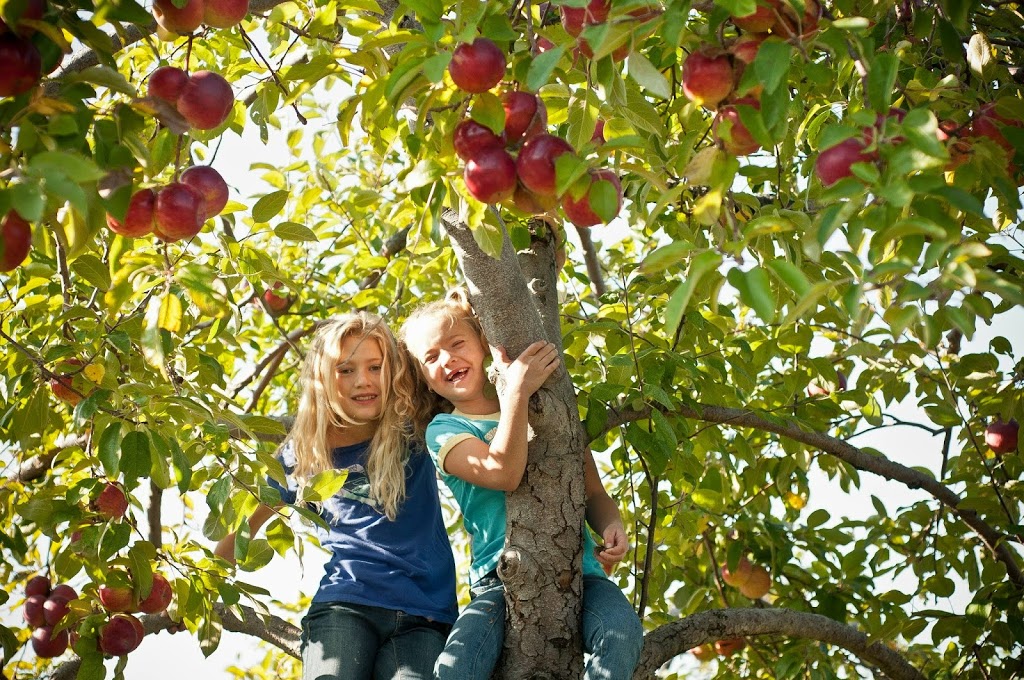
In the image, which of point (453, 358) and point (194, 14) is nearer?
point (194, 14)

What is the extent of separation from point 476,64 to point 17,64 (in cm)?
57

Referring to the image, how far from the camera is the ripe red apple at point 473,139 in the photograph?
138cm

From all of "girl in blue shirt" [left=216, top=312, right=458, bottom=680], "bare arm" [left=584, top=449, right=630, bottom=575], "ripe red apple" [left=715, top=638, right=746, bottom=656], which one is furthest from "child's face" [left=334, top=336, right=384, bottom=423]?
"ripe red apple" [left=715, top=638, right=746, bottom=656]

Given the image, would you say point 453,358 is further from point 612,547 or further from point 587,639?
point 587,639

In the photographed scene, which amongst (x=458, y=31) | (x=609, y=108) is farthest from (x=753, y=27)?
(x=458, y=31)

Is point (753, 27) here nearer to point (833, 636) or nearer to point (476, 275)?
point (476, 275)

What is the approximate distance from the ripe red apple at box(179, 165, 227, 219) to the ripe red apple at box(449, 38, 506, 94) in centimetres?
43

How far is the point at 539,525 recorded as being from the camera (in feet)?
6.24

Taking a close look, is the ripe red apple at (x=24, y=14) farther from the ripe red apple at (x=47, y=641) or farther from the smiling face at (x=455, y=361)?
the ripe red apple at (x=47, y=641)

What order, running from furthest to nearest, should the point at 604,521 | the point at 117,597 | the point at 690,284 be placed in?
the point at 604,521 < the point at 117,597 < the point at 690,284

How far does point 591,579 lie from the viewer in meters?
2.08

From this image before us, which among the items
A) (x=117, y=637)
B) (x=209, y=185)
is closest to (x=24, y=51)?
(x=209, y=185)

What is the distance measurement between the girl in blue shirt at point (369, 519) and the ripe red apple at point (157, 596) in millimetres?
250

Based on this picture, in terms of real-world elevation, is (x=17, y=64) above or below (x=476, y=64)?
below
